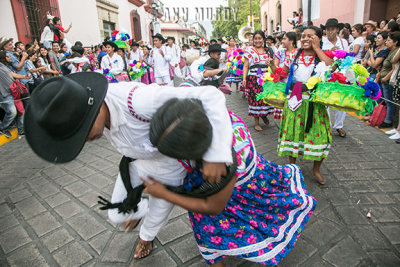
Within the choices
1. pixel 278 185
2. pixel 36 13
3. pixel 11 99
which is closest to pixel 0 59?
pixel 11 99

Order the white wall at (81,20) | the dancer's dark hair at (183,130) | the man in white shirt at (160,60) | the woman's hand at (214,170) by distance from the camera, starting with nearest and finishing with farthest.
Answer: the dancer's dark hair at (183,130) → the woman's hand at (214,170) → the man in white shirt at (160,60) → the white wall at (81,20)

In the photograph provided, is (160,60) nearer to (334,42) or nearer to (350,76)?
(334,42)

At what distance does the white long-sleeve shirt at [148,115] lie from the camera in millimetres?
1243

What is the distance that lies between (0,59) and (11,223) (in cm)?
461

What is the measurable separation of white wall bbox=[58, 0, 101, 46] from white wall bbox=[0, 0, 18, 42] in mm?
3185

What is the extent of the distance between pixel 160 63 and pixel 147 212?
7020 millimetres

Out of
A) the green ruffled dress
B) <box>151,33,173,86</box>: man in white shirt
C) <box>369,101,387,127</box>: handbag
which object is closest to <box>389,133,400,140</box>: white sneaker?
<box>369,101,387,127</box>: handbag

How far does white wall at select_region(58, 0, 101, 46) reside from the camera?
1194cm

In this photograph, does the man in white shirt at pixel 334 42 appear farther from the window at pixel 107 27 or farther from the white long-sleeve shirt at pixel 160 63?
the window at pixel 107 27

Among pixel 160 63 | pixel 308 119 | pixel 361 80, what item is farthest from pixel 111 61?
pixel 361 80

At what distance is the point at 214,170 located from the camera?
125 cm

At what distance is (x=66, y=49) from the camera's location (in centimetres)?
962

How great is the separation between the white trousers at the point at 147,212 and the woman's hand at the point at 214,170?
76 cm

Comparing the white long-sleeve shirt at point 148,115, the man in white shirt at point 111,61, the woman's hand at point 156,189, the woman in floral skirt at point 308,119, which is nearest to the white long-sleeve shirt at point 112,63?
the man in white shirt at point 111,61
